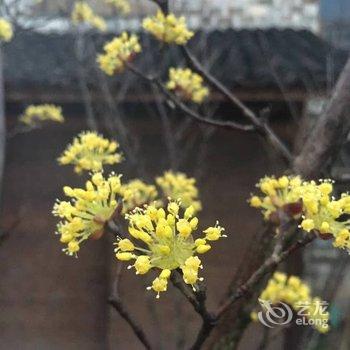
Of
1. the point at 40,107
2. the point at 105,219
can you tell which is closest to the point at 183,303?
the point at 40,107

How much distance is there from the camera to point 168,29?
2982mm

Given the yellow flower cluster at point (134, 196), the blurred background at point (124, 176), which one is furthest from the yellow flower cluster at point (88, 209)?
the blurred background at point (124, 176)

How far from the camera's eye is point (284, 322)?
10.1ft

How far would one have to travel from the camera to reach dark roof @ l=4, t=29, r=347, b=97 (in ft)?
16.5

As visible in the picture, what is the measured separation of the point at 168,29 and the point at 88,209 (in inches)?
51.2

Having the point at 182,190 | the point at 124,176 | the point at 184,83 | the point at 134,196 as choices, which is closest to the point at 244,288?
the point at 134,196

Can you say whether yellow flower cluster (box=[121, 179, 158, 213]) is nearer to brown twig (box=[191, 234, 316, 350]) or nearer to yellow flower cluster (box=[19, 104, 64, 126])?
brown twig (box=[191, 234, 316, 350])

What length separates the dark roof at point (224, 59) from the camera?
5.04 meters

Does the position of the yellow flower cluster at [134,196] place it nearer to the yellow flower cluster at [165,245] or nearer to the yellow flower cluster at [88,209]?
the yellow flower cluster at [88,209]

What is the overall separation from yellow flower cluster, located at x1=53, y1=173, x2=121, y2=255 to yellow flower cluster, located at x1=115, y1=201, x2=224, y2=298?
0.73 ft

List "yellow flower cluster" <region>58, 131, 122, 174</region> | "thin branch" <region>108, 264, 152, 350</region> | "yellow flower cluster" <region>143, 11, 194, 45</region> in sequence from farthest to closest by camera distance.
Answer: "yellow flower cluster" <region>143, 11, 194, 45</region> < "yellow flower cluster" <region>58, 131, 122, 174</region> < "thin branch" <region>108, 264, 152, 350</region>

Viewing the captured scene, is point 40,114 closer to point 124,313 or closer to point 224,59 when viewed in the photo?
point 224,59

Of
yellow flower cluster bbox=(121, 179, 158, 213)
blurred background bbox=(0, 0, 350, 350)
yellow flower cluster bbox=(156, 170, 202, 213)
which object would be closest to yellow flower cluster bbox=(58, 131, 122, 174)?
yellow flower cluster bbox=(121, 179, 158, 213)

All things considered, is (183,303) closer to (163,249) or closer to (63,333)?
(63,333)
